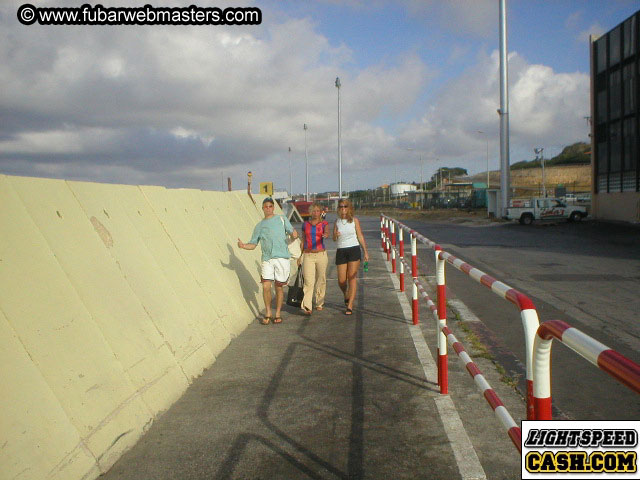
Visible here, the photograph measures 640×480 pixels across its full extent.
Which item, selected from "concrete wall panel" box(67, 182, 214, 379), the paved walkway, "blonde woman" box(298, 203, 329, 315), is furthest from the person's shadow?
"concrete wall panel" box(67, 182, 214, 379)

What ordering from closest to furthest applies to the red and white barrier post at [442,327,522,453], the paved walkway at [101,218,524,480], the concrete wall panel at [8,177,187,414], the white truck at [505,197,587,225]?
the red and white barrier post at [442,327,522,453], the paved walkway at [101,218,524,480], the concrete wall panel at [8,177,187,414], the white truck at [505,197,587,225]

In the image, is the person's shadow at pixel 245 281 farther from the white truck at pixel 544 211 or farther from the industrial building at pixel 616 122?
the white truck at pixel 544 211

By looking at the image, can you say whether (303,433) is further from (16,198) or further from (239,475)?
(16,198)

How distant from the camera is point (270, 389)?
525cm

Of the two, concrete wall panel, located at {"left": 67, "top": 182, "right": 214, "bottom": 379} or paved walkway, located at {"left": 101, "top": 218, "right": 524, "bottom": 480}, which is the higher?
concrete wall panel, located at {"left": 67, "top": 182, "right": 214, "bottom": 379}

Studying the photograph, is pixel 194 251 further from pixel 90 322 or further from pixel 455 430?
pixel 455 430

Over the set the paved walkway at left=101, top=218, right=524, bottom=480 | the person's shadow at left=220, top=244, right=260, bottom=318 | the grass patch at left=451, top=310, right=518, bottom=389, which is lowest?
the grass patch at left=451, top=310, right=518, bottom=389

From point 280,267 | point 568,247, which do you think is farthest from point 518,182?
point 280,267

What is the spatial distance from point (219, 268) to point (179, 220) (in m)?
0.94

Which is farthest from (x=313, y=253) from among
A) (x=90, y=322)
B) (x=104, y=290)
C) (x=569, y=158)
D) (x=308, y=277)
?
(x=569, y=158)

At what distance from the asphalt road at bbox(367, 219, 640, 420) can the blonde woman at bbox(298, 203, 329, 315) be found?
2330 mm

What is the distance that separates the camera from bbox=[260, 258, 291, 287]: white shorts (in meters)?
8.05

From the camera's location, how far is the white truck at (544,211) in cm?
4091

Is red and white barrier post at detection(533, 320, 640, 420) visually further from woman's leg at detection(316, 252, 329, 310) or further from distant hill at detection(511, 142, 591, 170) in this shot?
distant hill at detection(511, 142, 591, 170)
